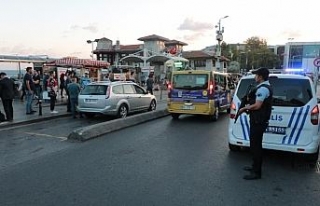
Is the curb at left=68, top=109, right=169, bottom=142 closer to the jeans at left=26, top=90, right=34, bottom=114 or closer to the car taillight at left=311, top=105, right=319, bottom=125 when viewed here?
the jeans at left=26, top=90, right=34, bottom=114

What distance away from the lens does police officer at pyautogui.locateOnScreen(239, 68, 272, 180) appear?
5.75 metres

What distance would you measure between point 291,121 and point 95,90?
27.5 feet


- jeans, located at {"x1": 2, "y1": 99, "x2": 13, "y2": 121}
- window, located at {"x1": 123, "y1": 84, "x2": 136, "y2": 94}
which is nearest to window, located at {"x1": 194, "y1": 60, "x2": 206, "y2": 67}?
window, located at {"x1": 123, "y1": 84, "x2": 136, "y2": 94}

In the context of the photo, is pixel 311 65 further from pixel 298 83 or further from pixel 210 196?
pixel 210 196

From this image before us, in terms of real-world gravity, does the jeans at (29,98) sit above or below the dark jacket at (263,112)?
below

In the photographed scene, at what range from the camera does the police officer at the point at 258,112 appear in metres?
5.75

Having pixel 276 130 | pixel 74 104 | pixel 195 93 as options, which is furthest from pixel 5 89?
pixel 276 130

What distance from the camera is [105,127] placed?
404 inches

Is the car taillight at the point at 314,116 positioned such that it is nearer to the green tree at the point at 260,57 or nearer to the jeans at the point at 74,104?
the jeans at the point at 74,104

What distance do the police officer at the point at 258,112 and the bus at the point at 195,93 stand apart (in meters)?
6.67

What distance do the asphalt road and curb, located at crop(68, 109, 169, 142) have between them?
1.44 ft

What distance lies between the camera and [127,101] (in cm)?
1418

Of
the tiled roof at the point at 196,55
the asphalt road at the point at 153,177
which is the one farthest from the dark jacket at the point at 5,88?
the tiled roof at the point at 196,55

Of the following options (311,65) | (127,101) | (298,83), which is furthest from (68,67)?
(298,83)
